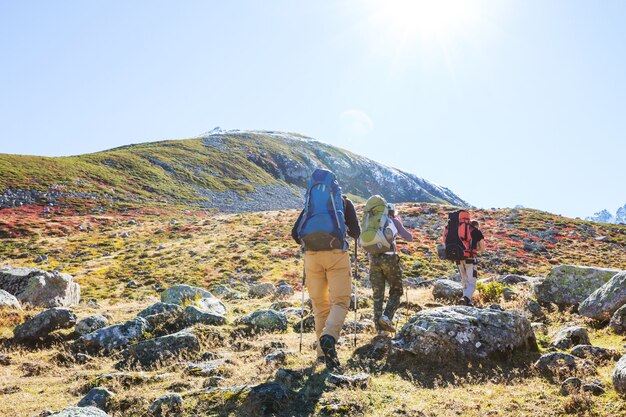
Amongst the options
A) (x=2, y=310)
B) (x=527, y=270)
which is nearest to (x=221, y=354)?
(x=2, y=310)

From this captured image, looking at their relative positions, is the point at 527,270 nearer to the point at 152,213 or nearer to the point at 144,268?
the point at 144,268

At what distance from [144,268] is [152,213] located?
4476 centimetres

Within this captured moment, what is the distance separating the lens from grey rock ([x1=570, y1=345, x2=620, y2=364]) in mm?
5547

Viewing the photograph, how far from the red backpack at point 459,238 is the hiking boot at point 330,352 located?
4.99 meters

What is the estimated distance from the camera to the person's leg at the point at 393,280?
802 centimetres

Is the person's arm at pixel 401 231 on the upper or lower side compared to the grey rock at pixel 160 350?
upper

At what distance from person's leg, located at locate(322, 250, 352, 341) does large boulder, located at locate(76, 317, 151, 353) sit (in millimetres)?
4869

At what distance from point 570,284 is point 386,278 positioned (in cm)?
536

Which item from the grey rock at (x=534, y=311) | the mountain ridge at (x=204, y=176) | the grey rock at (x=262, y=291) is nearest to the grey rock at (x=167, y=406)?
the grey rock at (x=534, y=311)

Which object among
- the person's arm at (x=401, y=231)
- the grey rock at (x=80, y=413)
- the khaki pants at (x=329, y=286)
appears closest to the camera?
the grey rock at (x=80, y=413)

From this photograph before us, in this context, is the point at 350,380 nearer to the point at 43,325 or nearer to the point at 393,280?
the point at 393,280

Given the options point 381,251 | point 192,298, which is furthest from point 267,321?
point 192,298

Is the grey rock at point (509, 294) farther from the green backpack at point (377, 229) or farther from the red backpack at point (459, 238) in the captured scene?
the green backpack at point (377, 229)

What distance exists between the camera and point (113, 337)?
340 inches
